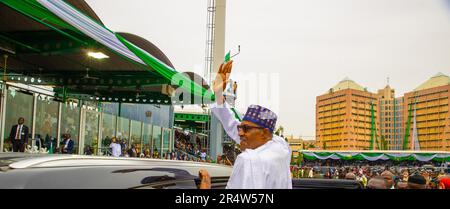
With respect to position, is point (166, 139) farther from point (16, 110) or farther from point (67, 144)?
point (16, 110)

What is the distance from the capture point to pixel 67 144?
37.4 feet

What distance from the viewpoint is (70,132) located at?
11.9 meters

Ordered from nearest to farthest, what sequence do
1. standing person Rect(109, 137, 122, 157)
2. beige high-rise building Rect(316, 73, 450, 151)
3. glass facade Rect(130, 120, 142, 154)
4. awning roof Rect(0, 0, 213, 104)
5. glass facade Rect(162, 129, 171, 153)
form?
awning roof Rect(0, 0, 213, 104) < standing person Rect(109, 137, 122, 157) < glass facade Rect(130, 120, 142, 154) < glass facade Rect(162, 129, 171, 153) < beige high-rise building Rect(316, 73, 450, 151)

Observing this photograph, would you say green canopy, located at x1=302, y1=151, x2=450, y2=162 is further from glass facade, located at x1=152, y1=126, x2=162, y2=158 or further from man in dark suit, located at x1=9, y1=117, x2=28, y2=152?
man in dark suit, located at x1=9, y1=117, x2=28, y2=152

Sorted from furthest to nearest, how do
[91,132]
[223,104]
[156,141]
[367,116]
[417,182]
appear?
[367,116] < [156,141] < [91,132] < [417,182] < [223,104]

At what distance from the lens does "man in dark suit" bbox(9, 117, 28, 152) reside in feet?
31.1

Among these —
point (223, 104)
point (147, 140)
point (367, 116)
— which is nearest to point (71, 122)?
point (147, 140)

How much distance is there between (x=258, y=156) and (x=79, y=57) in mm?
11507

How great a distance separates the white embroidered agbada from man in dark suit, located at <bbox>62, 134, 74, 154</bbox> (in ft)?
33.3

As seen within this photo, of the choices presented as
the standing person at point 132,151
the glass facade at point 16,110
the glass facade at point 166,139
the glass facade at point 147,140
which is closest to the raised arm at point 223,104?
the glass facade at point 16,110

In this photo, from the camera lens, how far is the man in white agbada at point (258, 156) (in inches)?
69.5

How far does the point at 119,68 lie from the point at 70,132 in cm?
308

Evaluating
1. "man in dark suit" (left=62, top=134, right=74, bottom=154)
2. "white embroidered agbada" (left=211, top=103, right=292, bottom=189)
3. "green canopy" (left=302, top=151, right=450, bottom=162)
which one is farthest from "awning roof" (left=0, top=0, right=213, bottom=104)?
"green canopy" (left=302, top=151, right=450, bottom=162)
